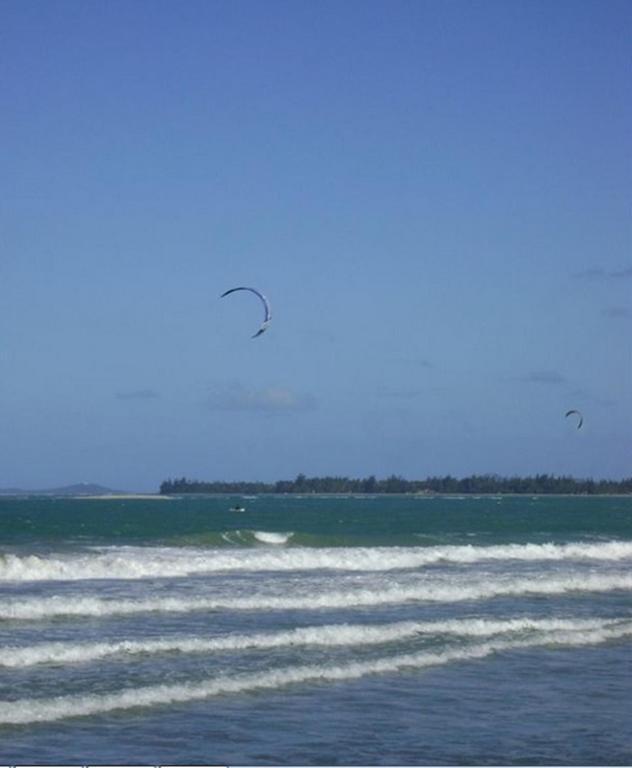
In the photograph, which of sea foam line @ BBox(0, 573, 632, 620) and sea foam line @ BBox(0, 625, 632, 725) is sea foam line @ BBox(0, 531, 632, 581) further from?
sea foam line @ BBox(0, 625, 632, 725)

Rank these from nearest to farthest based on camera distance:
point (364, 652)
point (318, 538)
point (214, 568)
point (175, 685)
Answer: point (175, 685)
point (364, 652)
point (214, 568)
point (318, 538)

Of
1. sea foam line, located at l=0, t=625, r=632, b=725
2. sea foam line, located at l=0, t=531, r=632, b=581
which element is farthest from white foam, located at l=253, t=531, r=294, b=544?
sea foam line, located at l=0, t=625, r=632, b=725

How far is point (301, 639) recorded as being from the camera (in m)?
18.8

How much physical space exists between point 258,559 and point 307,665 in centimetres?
1868

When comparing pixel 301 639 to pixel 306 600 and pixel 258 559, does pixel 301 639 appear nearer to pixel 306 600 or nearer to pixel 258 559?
pixel 306 600

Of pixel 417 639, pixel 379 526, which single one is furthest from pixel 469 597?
pixel 379 526

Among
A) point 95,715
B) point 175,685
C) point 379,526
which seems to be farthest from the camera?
point 379,526

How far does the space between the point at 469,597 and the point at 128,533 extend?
101ft

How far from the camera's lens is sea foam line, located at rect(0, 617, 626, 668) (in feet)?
55.4

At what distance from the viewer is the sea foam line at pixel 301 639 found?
16.9 m

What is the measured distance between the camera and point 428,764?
11742 millimetres

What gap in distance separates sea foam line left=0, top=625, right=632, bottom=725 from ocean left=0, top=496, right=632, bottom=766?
35 millimetres

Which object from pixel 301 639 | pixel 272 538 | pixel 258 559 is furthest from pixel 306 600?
pixel 272 538

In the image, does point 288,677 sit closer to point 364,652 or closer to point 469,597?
point 364,652
